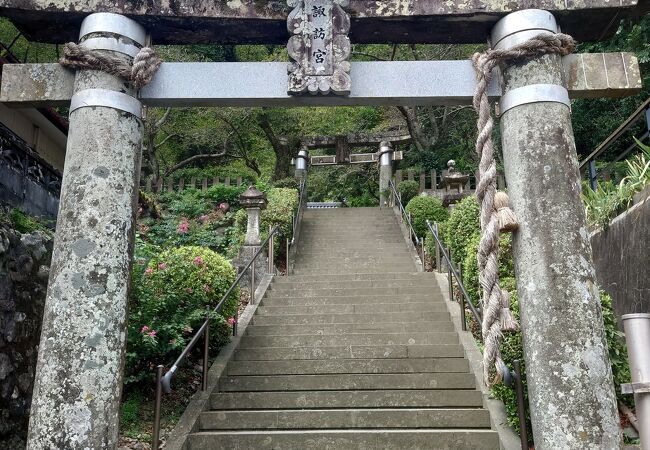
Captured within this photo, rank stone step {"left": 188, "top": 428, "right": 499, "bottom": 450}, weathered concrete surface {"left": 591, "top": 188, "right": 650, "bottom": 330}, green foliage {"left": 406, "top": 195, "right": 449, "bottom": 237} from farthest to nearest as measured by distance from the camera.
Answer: green foliage {"left": 406, "top": 195, "right": 449, "bottom": 237} < weathered concrete surface {"left": 591, "top": 188, "right": 650, "bottom": 330} < stone step {"left": 188, "top": 428, "right": 499, "bottom": 450}

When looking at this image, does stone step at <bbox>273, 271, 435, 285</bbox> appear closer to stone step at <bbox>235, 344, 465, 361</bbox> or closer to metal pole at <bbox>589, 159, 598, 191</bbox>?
stone step at <bbox>235, 344, 465, 361</bbox>

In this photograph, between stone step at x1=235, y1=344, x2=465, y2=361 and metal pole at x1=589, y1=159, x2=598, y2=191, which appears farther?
metal pole at x1=589, y1=159, x2=598, y2=191

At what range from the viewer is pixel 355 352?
20.5 ft

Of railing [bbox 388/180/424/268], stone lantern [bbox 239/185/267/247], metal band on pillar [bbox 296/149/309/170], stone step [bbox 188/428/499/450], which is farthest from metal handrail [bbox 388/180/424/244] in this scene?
stone step [bbox 188/428/499/450]

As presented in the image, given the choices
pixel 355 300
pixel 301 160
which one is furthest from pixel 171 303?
pixel 301 160

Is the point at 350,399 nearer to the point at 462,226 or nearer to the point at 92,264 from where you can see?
the point at 92,264

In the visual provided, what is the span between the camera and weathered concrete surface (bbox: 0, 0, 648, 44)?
11.3 ft

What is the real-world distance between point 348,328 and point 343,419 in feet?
6.79

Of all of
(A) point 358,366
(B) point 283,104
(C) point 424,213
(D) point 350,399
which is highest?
(C) point 424,213

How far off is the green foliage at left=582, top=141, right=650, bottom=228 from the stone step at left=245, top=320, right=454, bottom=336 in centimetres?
212

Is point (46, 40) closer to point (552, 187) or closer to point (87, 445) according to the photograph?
point (87, 445)

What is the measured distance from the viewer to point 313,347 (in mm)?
6383

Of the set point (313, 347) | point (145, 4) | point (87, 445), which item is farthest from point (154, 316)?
point (145, 4)

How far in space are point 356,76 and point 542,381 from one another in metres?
2.09
